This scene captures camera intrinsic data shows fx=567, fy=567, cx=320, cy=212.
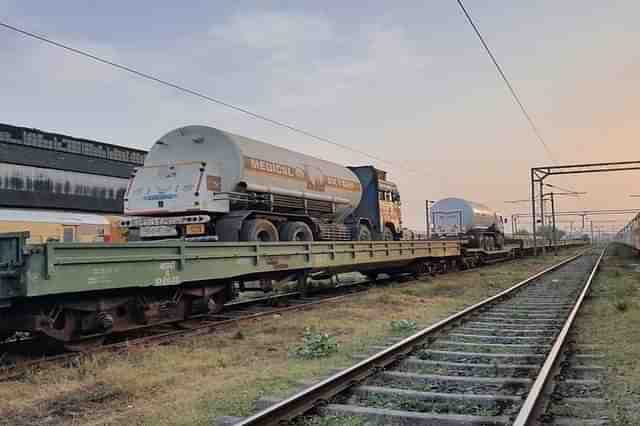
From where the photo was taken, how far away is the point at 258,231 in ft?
37.5

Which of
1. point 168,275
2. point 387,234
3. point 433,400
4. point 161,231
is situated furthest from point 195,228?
point 387,234

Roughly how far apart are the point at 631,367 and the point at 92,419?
5552 millimetres

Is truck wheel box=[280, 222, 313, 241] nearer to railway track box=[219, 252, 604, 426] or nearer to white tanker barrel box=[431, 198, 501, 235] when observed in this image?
railway track box=[219, 252, 604, 426]

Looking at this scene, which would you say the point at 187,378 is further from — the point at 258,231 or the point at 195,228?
the point at 258,231

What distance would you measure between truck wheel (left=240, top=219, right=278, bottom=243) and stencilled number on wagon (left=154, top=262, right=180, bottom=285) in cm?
310

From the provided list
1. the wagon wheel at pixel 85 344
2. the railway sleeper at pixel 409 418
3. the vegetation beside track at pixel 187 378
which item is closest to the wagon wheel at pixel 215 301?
the vegetation beside track at pixel 187 378

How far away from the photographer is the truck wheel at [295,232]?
41.4 feet

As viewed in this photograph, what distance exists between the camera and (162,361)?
273 inches

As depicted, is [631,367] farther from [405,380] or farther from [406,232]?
[406,232]

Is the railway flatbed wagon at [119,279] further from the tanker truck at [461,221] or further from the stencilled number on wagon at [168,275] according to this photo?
the tanker truck at [461,221]

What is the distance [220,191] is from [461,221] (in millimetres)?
21093

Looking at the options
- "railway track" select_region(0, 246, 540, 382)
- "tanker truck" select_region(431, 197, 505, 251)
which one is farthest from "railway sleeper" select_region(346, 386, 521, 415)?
"tanker truck" select_region(431, 197, 505, 251)

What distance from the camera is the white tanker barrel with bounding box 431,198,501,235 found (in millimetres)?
30109

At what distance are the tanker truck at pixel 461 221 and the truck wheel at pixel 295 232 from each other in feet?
55.7
